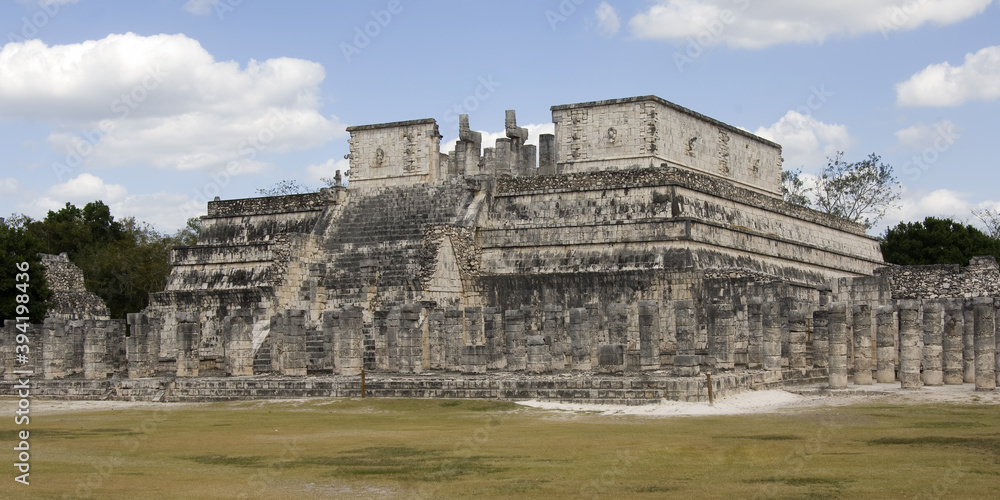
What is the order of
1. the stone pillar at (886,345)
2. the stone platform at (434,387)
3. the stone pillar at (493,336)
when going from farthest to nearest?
the stone pillar at (493,336) < the stone pillar at (886,345) < the stone platform at (434,387)

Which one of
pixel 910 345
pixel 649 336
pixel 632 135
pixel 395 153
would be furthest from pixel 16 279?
pixel 910 345

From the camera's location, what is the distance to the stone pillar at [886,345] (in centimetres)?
2558

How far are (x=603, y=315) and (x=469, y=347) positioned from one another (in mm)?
5094

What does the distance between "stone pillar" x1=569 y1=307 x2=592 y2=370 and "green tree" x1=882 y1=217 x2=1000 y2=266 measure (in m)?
26.3

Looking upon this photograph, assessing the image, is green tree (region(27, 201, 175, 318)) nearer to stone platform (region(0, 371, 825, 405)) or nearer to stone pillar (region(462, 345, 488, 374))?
stone platform (region(0, 371, 825, 405))

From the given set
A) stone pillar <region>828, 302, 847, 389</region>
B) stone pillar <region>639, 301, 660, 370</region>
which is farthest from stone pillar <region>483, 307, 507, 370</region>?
stone pillar <region>828, 302, 847, 389</region>

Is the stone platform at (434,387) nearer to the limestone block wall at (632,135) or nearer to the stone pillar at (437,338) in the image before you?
the stone pillar at (437,338)

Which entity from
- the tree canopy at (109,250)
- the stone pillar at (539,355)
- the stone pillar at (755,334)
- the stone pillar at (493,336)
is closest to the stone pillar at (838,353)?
the stone pillar at (755,334)

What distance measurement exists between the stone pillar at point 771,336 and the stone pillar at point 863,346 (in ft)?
5.09

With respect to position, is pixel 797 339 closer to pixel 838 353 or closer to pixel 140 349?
pixel 838 353

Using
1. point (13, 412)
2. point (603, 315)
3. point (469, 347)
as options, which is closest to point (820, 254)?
point (603, 315)

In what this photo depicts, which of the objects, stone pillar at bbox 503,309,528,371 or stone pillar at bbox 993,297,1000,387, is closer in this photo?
stone pillar at bbox 993,297,1000,387

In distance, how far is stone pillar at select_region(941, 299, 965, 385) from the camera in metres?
25.2

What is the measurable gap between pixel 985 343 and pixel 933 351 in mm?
1323
